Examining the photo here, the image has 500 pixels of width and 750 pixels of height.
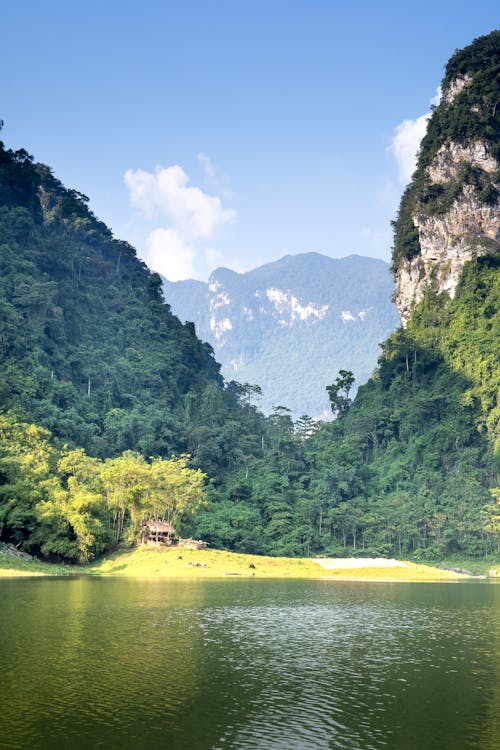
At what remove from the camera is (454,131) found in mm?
175500

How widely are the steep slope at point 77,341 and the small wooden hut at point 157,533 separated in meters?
28.8

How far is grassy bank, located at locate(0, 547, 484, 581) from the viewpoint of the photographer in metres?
86.9

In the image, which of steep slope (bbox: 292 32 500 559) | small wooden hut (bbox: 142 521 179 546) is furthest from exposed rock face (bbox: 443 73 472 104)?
small wooden hut (bbox: 142 521 179 546)

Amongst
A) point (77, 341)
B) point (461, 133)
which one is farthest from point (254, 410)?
point (461, 133)

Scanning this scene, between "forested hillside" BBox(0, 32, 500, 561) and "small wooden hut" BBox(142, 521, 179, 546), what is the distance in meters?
2.61

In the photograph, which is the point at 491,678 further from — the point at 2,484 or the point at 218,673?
the point at 2,484

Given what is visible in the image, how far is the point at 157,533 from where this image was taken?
9756cm

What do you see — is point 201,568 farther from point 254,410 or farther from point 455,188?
point 455,188

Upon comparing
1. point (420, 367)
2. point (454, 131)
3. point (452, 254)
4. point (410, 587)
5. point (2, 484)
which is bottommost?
point (410, 587)

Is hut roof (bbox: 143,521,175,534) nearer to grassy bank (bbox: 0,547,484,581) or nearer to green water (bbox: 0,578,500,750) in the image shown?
grassy bank (bbox: 0,547,484,581)

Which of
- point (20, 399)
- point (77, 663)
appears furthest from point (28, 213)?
point (77, 663)

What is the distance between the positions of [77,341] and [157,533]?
75355 millimetres

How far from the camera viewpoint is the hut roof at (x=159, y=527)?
9725 centimetres

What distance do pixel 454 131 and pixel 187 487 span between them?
386 ft
